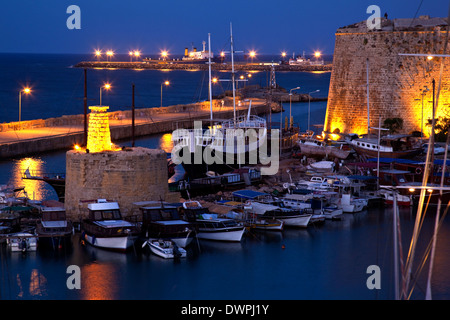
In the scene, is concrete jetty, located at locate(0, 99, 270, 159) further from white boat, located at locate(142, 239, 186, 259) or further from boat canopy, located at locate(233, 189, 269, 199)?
white boat, located at locate(142, 239, 186, 259)

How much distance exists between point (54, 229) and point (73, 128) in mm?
22414

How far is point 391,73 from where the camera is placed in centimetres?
3369

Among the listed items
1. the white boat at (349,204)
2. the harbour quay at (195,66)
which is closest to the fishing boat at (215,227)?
the white boat at (349,204)

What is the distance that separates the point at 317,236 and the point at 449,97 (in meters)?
14.3

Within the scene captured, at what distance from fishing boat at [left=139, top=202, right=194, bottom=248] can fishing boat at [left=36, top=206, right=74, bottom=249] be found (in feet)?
6.24

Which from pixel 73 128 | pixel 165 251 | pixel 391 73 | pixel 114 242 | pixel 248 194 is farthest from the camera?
pixel 73 128

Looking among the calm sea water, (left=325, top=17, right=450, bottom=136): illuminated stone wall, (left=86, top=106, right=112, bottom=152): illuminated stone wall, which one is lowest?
the calm sea water

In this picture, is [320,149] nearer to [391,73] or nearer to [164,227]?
[391,73]

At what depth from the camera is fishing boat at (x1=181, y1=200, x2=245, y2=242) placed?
798 inches

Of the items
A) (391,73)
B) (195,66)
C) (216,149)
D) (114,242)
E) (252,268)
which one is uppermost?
(195,66)

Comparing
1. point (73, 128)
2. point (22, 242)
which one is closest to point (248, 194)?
point (22, 242)

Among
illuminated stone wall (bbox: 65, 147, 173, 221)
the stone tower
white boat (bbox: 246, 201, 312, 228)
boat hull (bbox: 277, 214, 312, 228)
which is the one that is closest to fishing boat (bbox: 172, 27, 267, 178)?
white boat (bbox: 246, 201, 312, 228)

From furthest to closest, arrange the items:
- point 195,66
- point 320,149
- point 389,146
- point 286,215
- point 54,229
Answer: point 195,66
point 320,149
point 389,146
point 286,215
point 54,229
